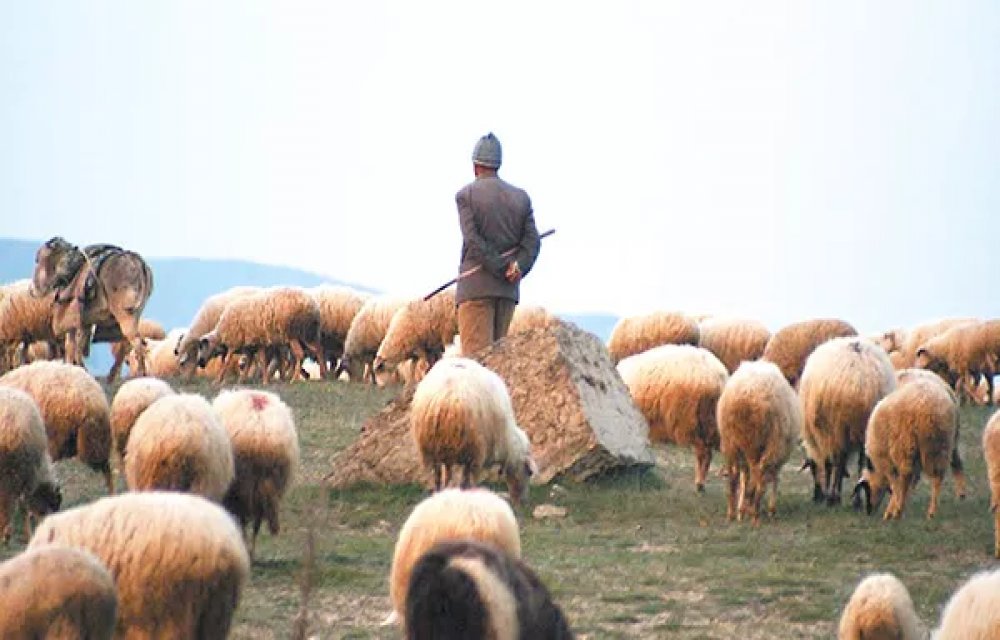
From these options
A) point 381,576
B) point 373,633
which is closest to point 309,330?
point 381,576

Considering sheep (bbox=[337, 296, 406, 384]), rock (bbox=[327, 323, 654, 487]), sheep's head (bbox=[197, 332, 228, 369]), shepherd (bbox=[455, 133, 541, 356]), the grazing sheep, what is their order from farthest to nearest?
the grazing sheep, sheep (bbox=[337, 296, 406, 384]), sheep's head (bbox=[197, 332, 228, 369]), shepherd (bbox=[455, 133, 541, 356]), rock (bbox=[327, 323, 654, 487])

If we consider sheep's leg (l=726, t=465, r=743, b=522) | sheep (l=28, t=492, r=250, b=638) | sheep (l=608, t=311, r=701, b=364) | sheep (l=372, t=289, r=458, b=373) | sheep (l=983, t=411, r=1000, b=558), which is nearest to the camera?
sheep (l=28, t=492, r=250, b=638)

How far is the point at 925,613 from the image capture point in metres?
12.5

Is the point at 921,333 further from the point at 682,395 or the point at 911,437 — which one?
the point at 911,437

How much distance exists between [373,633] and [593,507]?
5.97 metres

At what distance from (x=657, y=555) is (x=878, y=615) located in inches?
211

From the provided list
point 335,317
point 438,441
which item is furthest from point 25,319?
point 438,441

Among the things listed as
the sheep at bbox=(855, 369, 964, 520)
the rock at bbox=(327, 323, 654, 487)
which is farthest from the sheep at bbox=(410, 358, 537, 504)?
the sheep at bbox=(855, 369, 964, 520)

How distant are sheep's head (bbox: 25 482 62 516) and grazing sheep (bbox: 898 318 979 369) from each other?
21.0 metres

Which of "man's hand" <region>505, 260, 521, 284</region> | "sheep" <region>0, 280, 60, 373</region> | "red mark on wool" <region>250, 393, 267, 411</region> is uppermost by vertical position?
"man's hand" <region>505, 260, 521, 284</region>

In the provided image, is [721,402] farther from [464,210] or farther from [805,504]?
[464,210]

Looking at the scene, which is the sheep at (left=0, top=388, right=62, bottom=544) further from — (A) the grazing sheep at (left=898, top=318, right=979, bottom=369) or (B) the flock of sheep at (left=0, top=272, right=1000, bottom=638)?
(A) the grazing sheep at (left=898, top=318, right=979, bottom=369)

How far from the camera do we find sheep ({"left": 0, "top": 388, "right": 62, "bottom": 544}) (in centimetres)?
1391

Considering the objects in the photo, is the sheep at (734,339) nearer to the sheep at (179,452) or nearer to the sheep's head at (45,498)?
the sheep's head at (45,498)
